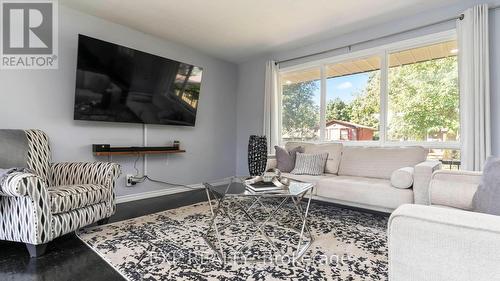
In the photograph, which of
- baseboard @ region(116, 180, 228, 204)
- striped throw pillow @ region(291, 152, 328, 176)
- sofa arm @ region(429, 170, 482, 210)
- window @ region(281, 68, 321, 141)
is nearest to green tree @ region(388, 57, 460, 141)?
striped throw pillow @ region(291, 152, 328, 176)

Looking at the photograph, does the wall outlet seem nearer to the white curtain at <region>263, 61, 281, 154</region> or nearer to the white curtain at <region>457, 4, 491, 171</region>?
the white curtain at <region>263, 61, 281, 154</region>

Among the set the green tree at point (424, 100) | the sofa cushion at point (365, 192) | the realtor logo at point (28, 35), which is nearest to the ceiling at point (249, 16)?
the realtor logo at point (28, 35)

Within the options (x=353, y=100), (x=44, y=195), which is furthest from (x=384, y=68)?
(x=44, y=195)

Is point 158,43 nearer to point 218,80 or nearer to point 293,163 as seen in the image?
point 218,80

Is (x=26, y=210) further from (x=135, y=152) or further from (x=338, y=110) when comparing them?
(x=338, y=110)

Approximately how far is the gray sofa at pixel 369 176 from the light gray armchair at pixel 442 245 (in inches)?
70.3

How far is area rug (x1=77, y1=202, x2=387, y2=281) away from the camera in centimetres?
161

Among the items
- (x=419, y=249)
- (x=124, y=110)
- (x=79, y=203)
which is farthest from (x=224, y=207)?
(x=419, y=249)

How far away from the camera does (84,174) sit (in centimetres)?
244

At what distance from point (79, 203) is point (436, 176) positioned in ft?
8.95

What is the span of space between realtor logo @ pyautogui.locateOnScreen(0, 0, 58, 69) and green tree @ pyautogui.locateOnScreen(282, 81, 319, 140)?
129 inches

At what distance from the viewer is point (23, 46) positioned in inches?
107

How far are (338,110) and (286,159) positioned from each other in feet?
3.76

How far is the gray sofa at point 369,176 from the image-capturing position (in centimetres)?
236
